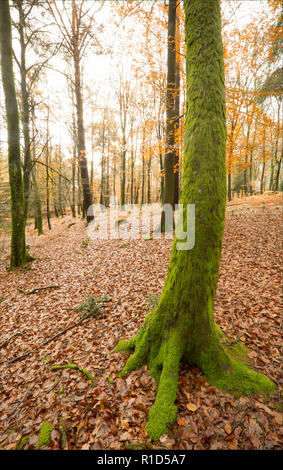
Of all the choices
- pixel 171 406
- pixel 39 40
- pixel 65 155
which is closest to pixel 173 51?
pixel 39 40

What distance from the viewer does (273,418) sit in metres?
2.14

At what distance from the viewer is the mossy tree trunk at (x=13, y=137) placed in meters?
6.91

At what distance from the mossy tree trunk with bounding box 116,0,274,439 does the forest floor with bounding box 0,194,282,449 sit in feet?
0.62

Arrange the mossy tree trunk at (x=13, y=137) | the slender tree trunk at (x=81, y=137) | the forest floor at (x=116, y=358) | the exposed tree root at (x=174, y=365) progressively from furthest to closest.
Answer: the slender tree trunk at (x=81, y=137), the mossy tree trunk at (x=13, y=137), the exposed tree root at (x=174, y=365), the forest floor at (x=116, y=358)

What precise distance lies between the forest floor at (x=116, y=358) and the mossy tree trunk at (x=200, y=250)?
190 millimetres

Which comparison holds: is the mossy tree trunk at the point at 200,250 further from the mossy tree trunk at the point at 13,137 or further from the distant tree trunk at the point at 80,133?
the distant tree trunk at the point at 80,133

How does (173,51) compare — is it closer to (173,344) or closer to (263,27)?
(263,27)

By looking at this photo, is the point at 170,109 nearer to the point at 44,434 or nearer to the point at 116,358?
the point at 116,358

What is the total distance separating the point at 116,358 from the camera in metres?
3.25

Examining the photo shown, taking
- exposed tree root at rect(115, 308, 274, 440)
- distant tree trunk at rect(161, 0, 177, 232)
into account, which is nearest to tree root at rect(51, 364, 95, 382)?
exposed tree root at rect(115, 308, 274, 440)

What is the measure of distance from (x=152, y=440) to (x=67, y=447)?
0.97 meters

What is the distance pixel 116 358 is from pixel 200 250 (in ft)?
7.79

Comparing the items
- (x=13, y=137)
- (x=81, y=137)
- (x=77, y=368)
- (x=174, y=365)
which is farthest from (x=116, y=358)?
(x=81, y=137)

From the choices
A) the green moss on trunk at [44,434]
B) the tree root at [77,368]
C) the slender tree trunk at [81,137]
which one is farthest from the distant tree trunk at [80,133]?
the green moss on trunk at [44,434]
